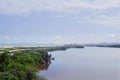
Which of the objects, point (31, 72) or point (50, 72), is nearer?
point (31, 72)

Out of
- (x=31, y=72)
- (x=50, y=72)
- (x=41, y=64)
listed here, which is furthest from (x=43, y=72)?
(x=31, y=72)

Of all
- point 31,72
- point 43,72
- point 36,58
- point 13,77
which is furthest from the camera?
point 36,58

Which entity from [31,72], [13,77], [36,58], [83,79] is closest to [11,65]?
[31,72]

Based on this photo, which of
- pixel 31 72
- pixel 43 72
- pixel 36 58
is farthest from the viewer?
pixel 36 58

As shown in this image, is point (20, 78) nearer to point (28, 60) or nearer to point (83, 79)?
point (83, 79)

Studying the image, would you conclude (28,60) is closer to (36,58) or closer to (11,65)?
(36,58)

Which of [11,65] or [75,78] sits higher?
[11,65]

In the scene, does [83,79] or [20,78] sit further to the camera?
[83,79]

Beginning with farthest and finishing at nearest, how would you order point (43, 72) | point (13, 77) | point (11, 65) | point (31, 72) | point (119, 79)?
point (43, 72), point (119, 79), point (11, 65), point (31, 72), point (13, 77)

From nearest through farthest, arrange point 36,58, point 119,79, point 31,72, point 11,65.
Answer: point 31,72 → point 11,65 → point 119,79 → point 36,58
